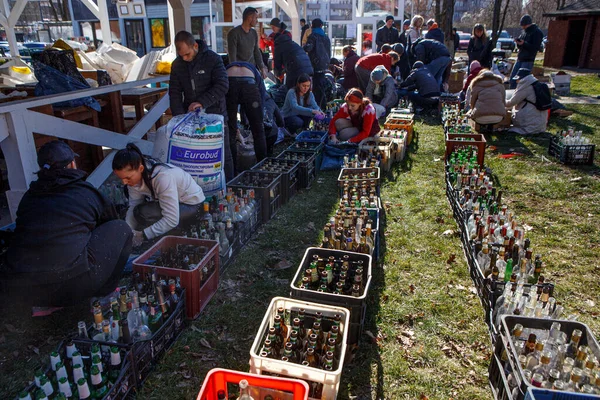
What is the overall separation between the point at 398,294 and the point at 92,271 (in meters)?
2.59

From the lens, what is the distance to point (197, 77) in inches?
223

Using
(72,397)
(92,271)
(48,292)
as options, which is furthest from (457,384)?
(48,292)

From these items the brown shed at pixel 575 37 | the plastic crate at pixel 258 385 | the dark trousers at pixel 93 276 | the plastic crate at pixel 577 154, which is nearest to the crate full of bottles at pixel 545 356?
the plastic crate at pixel 258 385

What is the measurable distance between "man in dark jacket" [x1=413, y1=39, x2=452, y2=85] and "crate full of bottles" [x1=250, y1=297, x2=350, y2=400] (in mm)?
10284

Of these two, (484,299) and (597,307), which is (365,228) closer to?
(484,299)

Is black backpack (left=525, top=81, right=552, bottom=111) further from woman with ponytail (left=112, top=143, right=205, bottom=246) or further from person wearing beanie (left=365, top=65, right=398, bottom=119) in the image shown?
woman with ponytail (left=112, top=143, right=205, bottom=246)

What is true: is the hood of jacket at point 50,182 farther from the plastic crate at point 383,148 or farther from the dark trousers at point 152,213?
the plastic crate at point 383,148

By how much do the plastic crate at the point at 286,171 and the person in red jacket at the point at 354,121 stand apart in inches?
57.0

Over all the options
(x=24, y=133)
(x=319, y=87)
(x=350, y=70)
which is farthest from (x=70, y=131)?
(x=350, y=70)

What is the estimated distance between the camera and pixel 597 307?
3.89 m

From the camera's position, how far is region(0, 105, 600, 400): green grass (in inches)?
125

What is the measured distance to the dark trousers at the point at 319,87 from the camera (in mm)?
11391

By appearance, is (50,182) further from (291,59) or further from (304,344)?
(291,59)

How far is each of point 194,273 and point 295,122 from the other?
579 centimetres
